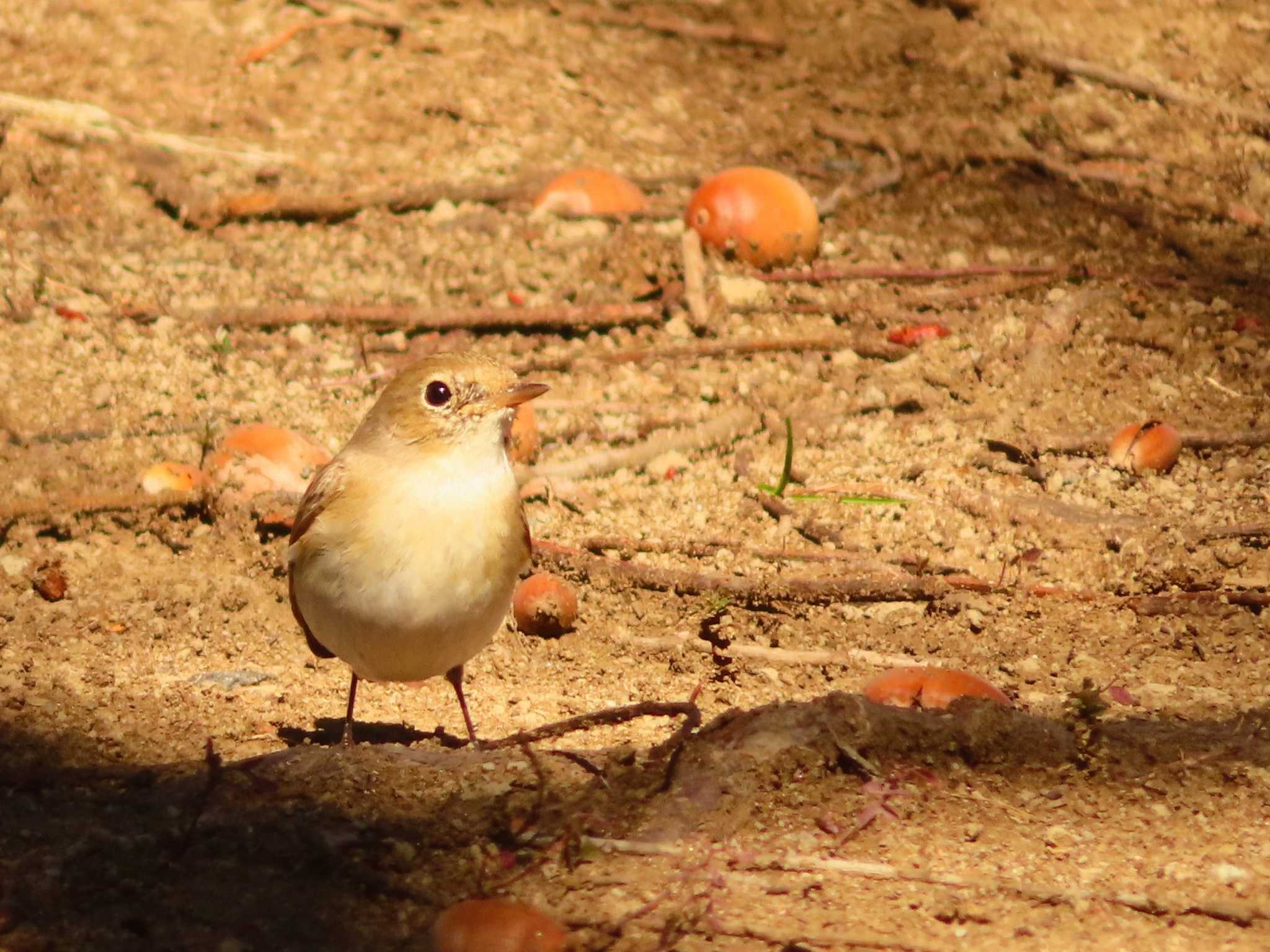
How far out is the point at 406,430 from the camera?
13.7 ft

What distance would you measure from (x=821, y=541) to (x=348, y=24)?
488 centimetres

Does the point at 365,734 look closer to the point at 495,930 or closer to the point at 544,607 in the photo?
the point at 544,607

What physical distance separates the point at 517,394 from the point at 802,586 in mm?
1392

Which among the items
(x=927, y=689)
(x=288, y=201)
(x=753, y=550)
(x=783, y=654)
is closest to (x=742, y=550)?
(x=753, y=550)

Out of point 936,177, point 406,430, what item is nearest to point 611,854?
point 406,430

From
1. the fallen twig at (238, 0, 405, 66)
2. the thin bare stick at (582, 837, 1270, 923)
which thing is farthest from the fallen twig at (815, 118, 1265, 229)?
the thin bare stick at (582, 837, 1270, 923)

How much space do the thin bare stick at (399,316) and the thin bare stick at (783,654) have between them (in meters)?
2.15

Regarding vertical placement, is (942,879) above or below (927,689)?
above

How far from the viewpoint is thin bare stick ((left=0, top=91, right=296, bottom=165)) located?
7680 millimetres

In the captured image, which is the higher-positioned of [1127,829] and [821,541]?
[1127,829]

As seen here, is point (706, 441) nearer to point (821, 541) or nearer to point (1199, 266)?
point (821, 541)

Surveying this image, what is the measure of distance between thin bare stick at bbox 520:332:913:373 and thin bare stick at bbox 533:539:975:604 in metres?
1.62

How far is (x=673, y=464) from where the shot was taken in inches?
234

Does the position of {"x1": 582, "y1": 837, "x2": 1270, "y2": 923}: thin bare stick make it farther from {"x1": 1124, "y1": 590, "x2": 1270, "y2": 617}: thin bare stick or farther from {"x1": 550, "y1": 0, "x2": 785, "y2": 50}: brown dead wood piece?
{"x1": 550, "y1": 0, "x2": 785, "y2": 50}: brown dead wood piece
